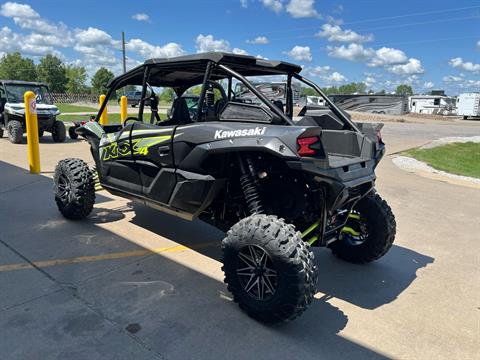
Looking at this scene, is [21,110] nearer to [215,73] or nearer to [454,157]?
[215,73]

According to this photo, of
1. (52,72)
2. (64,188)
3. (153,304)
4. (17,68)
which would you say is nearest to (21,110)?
(64,188)

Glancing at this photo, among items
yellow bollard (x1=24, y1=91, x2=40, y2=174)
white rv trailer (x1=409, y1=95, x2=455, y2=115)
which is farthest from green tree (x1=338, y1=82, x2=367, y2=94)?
yellow bollard (x1=24, y1=91, x2=40, y2=174)

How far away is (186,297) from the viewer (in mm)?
3445

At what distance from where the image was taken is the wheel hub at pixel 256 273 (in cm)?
308

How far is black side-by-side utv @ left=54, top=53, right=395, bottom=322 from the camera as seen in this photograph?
300 centimetres

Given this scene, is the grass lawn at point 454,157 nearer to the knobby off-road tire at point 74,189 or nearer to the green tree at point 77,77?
the knobby off-road tire at point 74,189

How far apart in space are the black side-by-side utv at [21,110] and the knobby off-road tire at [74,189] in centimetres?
829

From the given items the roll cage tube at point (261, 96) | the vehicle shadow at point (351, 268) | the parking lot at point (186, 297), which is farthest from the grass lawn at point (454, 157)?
the roll cage tube at point (261, 96)

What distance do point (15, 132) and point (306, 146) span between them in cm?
1164

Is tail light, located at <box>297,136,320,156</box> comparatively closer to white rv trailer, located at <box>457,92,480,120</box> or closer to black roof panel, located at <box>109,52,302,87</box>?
black roof panel, located at <box>109,52,302,87</box>

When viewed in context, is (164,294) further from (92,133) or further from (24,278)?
(92,133)

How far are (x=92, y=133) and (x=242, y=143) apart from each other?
2.66m

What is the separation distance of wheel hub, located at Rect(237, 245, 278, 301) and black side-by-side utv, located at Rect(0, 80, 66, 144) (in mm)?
11303

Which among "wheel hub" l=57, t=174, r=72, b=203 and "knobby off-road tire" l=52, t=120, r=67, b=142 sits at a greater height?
"knobby off-road tire" l=52, t=120, r=67, b=142
